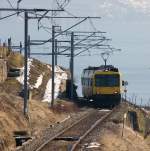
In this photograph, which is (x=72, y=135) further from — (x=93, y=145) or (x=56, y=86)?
(x=56, y=86)

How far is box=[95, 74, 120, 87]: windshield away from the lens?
203ft

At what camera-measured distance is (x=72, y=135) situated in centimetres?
3650

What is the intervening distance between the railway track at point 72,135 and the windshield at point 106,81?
12254mm

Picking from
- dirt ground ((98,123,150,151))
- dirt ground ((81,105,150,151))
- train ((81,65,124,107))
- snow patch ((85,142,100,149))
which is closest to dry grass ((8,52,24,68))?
train ((81,65,124,107))

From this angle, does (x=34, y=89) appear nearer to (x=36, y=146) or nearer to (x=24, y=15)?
(x=24, y=15)

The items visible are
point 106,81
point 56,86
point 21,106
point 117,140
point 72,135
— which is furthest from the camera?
→ point 56,86

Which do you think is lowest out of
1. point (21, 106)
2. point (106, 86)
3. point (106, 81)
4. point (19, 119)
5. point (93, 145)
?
point (93, 145)

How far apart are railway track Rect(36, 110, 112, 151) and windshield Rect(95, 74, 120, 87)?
1225 centimetres

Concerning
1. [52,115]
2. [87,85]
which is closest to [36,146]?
[52,115]

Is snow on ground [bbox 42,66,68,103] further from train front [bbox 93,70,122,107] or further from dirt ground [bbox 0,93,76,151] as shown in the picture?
dirt ground [bbox 0,93,76,151]

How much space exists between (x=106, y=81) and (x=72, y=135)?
25764mm

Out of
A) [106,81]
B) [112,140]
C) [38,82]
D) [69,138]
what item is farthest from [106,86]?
[69,138]

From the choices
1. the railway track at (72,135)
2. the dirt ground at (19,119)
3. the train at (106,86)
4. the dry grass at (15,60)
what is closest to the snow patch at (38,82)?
the dry grass at (15,60)

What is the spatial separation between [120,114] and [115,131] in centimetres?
1251
